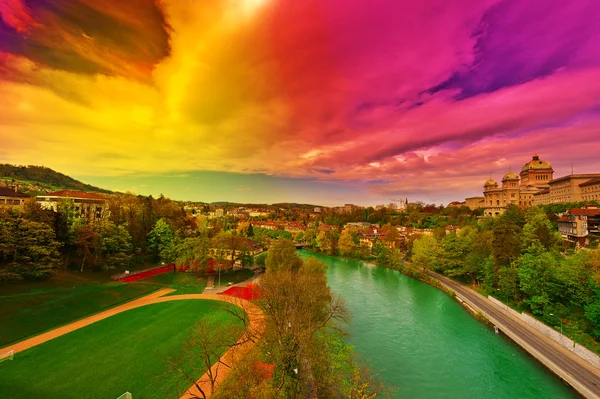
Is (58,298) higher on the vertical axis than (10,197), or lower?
lower

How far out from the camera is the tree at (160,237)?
3480cm

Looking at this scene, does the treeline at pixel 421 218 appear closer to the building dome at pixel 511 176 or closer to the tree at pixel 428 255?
the building dome at pixel 511 176

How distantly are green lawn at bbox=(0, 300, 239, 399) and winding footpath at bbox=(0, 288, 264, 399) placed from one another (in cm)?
70

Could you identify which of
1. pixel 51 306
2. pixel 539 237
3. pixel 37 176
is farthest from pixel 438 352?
pixel 37 176

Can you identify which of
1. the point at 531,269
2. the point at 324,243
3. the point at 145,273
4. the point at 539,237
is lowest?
the point at 145,273

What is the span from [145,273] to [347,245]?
35239 millimetres

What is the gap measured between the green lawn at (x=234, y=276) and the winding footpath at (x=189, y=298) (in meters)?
5.59

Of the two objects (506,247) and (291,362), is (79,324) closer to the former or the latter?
(291,362)

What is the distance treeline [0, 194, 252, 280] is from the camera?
Result: 72.6 ft

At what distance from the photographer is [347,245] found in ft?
176

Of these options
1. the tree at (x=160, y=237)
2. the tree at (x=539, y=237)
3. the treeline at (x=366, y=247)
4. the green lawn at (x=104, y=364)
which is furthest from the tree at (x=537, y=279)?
the tree at (x=160, y=237)

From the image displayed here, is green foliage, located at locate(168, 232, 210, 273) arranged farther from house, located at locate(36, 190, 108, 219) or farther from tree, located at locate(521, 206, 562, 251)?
tree, located at locate(521, 206, 562, 251)

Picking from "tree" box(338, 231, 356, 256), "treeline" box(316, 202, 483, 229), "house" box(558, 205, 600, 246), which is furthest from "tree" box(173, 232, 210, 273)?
"treeline" box(316, 202, 483, 229)

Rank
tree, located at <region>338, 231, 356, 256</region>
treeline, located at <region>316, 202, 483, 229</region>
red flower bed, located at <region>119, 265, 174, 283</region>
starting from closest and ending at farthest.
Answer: red flower bed, located at <region>119, 265, 174, 283</region> < tree, located at <region>338, 231, 356, 256</region> < treeline, located at <region>316, 202, 483, 229</region>
